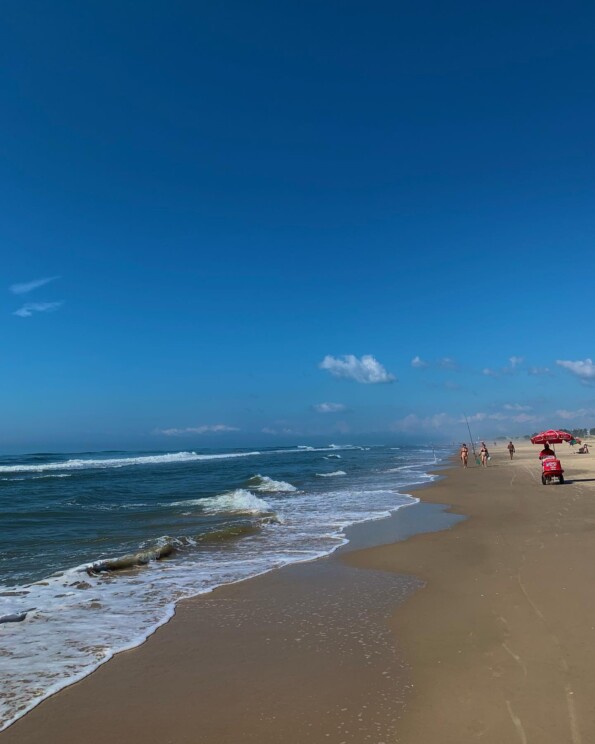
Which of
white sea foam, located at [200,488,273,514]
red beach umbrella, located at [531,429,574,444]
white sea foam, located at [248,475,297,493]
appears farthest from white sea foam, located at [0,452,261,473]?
red beach umbrella, located at [531,429,574,444]

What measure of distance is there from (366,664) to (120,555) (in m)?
8.20

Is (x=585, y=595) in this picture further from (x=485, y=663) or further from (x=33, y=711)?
(x=33, y=711)

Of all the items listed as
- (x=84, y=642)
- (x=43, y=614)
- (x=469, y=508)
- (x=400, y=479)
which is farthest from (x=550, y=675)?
(x=400, y=479)

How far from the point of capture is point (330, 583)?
877 cm

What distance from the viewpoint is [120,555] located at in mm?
11742

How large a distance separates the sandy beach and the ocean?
1.87 ft

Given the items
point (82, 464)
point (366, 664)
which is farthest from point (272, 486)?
point (82, 464)

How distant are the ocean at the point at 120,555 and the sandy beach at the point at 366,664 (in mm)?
569

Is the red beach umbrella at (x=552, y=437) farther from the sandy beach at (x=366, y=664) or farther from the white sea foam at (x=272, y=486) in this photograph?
the sandy beach at (x=366, y=664)

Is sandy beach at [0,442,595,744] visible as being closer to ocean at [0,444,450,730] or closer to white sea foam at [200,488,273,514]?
ocean at [0,444,450,730]

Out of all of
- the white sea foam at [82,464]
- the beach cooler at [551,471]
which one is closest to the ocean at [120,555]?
the beach cooler at [551,471]

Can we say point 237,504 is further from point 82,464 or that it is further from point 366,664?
point 82,464

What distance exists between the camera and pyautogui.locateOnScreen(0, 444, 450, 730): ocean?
20.2ft

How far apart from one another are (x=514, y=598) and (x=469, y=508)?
10.9 metres
